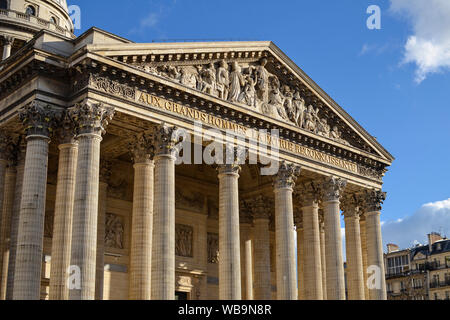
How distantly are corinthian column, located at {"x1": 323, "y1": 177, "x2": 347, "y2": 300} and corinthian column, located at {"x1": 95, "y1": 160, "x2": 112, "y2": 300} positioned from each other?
42.9ft

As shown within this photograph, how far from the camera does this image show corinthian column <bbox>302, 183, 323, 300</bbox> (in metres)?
36.4

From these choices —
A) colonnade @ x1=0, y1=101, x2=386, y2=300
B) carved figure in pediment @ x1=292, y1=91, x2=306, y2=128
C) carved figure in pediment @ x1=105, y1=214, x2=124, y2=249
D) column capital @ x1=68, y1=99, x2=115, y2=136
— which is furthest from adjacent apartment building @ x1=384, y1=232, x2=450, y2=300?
column capital @ x1=68, y1=99, x2=115, y2=136

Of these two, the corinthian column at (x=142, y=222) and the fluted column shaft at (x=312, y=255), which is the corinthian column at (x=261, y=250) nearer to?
the fluted column shaft at (x=312, y=255)

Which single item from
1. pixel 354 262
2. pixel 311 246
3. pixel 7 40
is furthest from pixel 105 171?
pixel 7 40

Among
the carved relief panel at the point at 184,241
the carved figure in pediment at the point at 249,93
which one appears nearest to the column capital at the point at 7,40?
the carved relief panel at the point at 184,241

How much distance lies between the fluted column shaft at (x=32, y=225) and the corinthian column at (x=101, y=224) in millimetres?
6142

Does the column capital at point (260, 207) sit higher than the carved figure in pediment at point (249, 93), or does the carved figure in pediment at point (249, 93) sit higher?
the carved figure in pediment at point (249, 93)

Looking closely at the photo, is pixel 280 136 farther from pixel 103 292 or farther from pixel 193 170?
pixel 103 292

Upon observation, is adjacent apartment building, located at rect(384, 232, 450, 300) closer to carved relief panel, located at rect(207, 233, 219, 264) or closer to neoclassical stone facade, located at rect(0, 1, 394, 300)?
neoclassical stone facade, located at rect(0, 1, 394, 300)

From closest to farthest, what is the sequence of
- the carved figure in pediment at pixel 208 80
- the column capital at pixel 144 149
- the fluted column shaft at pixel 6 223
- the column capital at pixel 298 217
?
1. the fluted column shaft at pixel 6 223
2. the column capital at pixel 144 149
3. the carved figure in pediment at pixel 208 80
4. the column capital at pixel 298 217

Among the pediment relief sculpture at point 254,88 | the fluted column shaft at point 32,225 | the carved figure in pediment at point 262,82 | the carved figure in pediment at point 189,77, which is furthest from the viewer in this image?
the carved figure in pediment at point 262,82

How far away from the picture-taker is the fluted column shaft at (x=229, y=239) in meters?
30.5

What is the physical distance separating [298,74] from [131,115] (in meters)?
12.8

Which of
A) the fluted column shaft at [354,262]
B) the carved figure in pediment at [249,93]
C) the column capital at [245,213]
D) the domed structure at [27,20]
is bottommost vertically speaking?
the fluted column shaft at [354,262]
